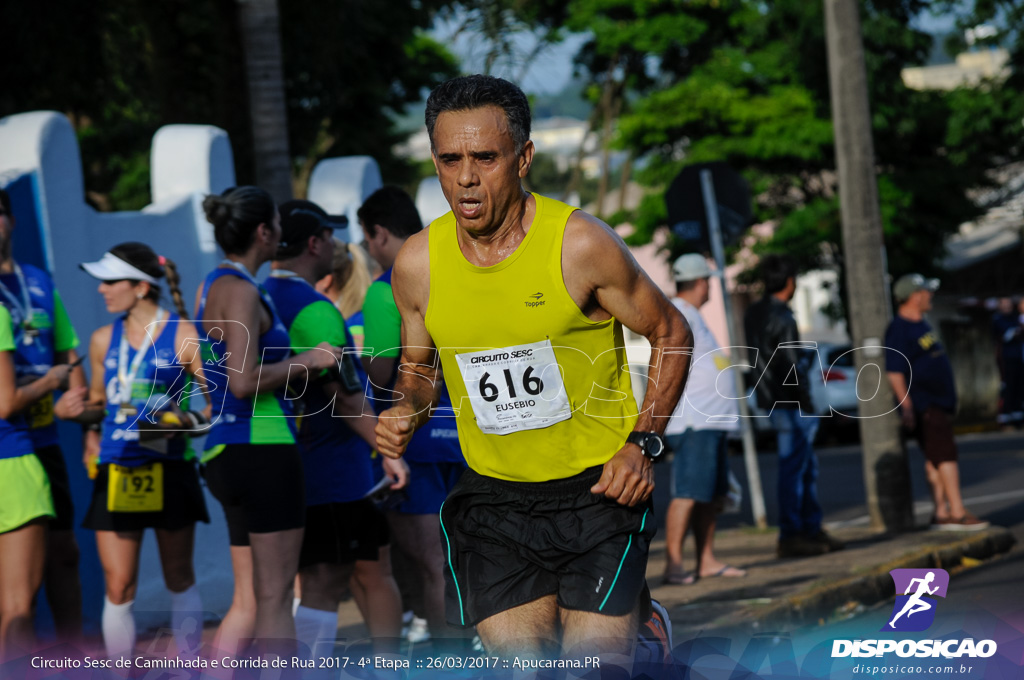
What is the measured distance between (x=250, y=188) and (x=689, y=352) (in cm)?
231

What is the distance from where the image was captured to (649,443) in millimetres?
3410

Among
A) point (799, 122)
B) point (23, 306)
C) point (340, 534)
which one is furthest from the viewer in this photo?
point (799, 122)

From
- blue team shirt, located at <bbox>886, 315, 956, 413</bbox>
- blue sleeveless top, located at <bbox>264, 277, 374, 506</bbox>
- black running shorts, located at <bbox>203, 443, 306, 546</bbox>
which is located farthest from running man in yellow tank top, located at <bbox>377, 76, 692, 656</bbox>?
blue team shirt, located at <bbox>886, 315, 956, 413</bbox>

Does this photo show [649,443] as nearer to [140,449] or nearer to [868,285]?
[140,449]

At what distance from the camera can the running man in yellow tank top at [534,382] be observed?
3.39 metres

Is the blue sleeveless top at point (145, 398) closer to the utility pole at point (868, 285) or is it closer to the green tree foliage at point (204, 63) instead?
the utility pole at point (868, 285)

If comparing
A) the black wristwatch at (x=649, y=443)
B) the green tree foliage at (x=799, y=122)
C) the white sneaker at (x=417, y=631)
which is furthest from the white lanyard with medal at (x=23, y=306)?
the green tree foliage at (x=799, y=122)

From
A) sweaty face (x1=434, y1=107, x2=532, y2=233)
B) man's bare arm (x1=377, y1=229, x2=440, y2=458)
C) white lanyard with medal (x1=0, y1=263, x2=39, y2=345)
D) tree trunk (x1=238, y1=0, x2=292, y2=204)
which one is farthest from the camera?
tree trunk (x1=238, y1=0, x2=292, y2=204)

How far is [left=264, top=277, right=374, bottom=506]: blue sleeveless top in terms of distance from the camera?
201 inches

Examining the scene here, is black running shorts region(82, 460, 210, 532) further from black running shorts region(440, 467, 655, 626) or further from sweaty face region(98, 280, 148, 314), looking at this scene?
black running shorts region(440, 467, 655, 626)

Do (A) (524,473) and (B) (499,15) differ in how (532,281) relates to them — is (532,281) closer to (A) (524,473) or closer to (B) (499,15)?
(A) (524,473)

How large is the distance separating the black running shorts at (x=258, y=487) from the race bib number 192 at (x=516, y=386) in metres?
1.39

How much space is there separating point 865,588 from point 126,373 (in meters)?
4.37

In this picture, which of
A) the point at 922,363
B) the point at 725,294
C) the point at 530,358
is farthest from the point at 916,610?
the point at 725,294
